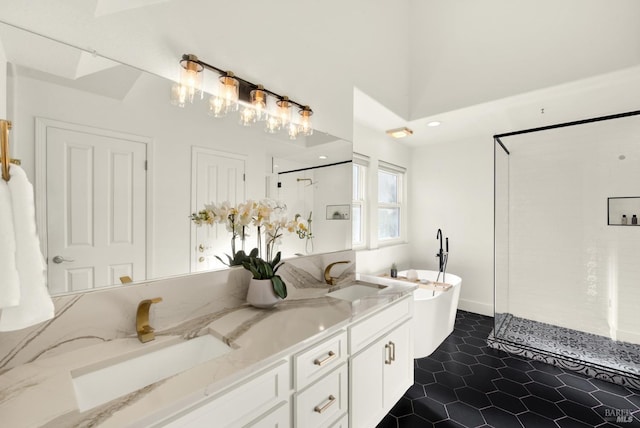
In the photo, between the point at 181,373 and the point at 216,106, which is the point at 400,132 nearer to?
the point at 216,106

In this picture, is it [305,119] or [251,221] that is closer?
[251,221]

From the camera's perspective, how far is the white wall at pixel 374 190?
3.32 m

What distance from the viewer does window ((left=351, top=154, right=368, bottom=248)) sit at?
3379 mm

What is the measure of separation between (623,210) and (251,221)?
138 inches

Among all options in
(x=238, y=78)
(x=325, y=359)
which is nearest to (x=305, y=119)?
(x=238, y=78)

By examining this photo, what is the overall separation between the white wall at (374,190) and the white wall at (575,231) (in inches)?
50.8

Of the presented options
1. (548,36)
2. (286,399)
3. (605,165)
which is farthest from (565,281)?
(286,399)

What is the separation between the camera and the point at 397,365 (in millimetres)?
1853

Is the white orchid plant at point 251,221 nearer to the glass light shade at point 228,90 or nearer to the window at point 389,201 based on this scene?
the glass light shade at point 228,90

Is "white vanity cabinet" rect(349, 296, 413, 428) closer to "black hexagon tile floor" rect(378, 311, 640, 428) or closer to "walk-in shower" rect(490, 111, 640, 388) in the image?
"black hexagon tile floor" rect(378, 311, 640, 428)

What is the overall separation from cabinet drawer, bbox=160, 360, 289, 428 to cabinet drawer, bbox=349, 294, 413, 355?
0.47 meters

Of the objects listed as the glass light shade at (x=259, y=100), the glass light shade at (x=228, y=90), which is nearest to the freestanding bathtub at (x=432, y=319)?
the glass light shade at (x=259, y=100)

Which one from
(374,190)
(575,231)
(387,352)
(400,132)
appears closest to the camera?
(387,352)

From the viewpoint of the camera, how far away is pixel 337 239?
90.5 inches
